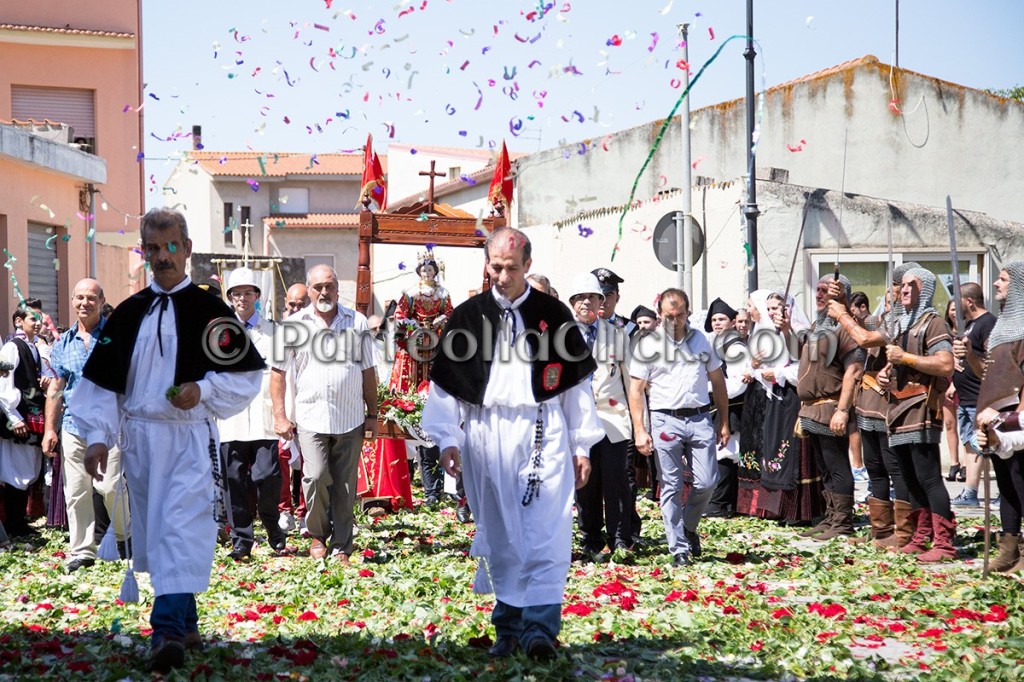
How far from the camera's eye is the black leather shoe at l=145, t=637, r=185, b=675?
6.08 meters

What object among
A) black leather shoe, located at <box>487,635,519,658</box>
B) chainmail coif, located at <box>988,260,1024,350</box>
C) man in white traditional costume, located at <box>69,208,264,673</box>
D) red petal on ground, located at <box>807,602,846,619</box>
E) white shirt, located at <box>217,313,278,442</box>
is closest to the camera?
man in white traditional costume, located at <box>69,208,264,673</box>

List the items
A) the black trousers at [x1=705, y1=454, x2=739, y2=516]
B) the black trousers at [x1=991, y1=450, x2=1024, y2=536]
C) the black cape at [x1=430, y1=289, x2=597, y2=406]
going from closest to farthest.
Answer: the black cape at [x1=430, y1=289, x2=597, y2=406] < the black trousers at [x1=991, y1=450, x2=1024, y2=536] < the black trousers at [x1=705, y1=454, x2=739, y2=516]

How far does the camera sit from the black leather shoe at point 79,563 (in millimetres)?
9898

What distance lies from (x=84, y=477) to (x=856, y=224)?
13.9 m

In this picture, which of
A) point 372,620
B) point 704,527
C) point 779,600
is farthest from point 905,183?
point 372,620

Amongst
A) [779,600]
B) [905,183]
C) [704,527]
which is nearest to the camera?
[779,600]

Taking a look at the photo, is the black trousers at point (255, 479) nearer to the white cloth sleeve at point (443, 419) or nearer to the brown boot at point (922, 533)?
the white cloth sleeve at point (443, 419)

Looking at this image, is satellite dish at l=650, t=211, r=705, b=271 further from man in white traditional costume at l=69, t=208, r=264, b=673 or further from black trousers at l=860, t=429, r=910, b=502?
man in white traditional costume at l=69, t=208, r=264, b=673

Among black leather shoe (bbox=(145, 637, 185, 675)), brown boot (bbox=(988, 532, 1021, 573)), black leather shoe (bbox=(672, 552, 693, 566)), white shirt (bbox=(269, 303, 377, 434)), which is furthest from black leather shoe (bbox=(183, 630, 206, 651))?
brown boot (bbox=(988, 532, 1021, 573))

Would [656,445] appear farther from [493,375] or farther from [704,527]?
[493,375]

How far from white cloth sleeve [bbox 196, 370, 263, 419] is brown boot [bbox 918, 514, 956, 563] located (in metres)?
5.35

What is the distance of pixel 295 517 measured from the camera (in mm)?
12148

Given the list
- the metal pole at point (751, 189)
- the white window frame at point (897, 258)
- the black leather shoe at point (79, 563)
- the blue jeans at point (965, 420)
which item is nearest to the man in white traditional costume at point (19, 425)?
the black leather shoe at point (79, 563)

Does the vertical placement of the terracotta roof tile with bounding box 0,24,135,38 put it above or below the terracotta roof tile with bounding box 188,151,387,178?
below
